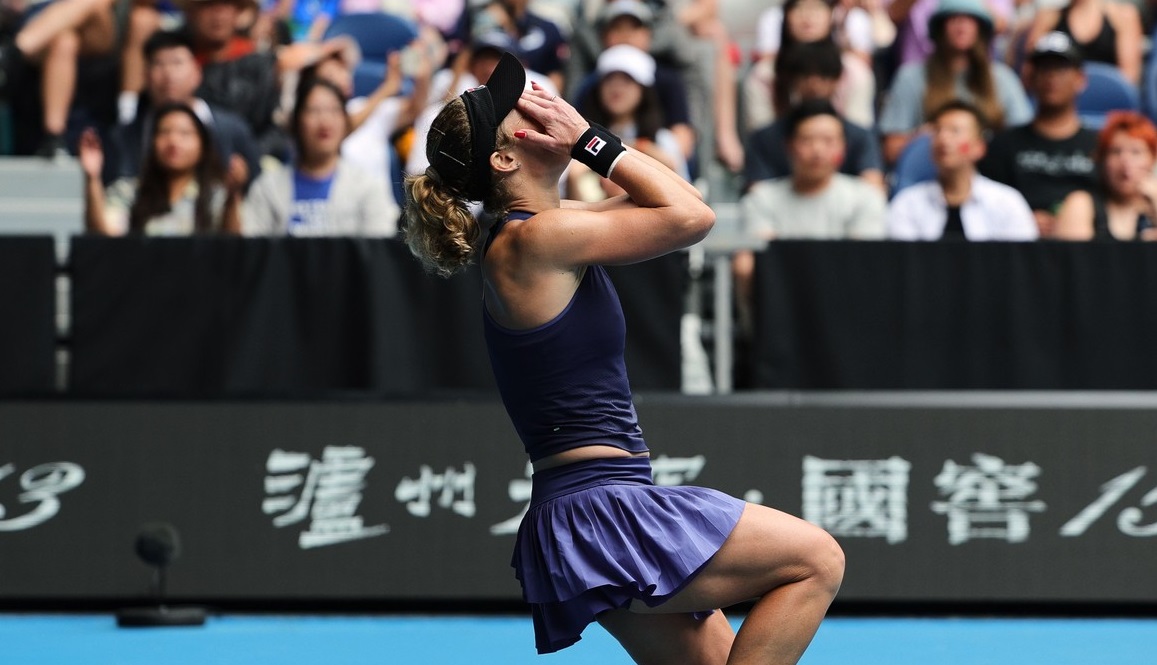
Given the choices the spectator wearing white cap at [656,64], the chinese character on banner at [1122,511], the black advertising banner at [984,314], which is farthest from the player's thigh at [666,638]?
the spectator wearing white cap at [656,64]

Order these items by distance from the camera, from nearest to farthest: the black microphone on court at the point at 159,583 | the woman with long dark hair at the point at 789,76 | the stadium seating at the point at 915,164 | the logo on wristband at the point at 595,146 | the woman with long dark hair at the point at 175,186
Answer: the logo on wristband at the point at 595,146 < the black microphone on court at the point at 159,583 < the woman with long dark hair at the point at 175,186 < the stadium seating at the point at 915,164 < the woman with long dark hair at the point at 789,76

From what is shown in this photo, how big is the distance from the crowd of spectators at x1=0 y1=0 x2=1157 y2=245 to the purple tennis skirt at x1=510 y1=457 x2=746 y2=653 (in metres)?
3.94

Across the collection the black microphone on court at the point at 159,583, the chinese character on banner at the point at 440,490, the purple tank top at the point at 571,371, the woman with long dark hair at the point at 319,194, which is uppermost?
the woman with long dark hair at the point at 319,194

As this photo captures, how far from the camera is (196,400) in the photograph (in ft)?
23.1

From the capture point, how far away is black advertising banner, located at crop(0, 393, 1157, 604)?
6.95m


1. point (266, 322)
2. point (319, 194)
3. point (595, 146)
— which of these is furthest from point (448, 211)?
point (319, 194)

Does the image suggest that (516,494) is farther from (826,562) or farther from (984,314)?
(826,562)

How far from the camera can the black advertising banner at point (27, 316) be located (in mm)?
7004

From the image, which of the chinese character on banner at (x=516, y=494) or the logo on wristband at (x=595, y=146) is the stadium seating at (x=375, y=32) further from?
the logo on wristband at (x=595, y=146)

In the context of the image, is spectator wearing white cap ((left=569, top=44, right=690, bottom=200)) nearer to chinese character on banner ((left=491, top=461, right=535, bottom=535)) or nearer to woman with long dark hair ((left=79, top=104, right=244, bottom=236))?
woman with long dark hair ((left=79, top=104, right=244, bottom=236))

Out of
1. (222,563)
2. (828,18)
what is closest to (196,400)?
(222,563)

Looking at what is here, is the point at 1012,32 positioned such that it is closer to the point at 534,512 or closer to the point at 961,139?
the point at 961,139

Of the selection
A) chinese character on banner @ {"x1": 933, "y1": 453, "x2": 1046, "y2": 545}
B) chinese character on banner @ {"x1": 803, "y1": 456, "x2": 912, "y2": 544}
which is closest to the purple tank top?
chinese character on banner @ {"x1": 803, "y1": 456, "x2": 912, "y2": 544}

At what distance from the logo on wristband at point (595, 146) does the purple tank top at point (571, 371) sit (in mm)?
222
